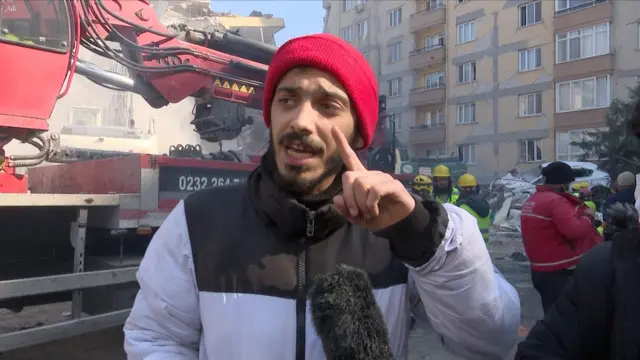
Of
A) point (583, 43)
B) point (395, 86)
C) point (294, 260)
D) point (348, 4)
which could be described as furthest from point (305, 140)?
point (348, 4)

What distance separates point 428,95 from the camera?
33.6 meters

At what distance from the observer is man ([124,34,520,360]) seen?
1.34 meters

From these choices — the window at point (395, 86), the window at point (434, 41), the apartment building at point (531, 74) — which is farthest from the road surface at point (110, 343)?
the window at point (395, 86)

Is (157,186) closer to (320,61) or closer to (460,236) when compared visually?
(320,61)

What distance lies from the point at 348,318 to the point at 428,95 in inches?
1320

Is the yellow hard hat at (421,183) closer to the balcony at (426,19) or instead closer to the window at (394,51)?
the balcony at (426,19)

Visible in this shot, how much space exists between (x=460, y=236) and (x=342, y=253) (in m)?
0.35

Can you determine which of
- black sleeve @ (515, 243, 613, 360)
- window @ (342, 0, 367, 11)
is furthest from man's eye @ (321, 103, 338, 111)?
window @ (342, 0, 367, 11)

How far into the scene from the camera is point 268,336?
138cm

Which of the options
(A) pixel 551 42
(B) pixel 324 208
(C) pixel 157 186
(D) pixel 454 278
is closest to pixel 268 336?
(B) pixel 324 208

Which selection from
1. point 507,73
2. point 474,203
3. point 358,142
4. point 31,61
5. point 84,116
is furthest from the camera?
point 507,73

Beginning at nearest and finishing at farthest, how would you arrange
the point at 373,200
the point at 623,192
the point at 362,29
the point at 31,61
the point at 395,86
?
1. the point at 373,200
2. the point at 31,61
3. the point at 623,192
4. the point at 395,86
5. the point at 362,29

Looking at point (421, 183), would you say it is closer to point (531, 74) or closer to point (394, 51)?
point (531, 74)

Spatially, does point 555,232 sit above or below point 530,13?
below
